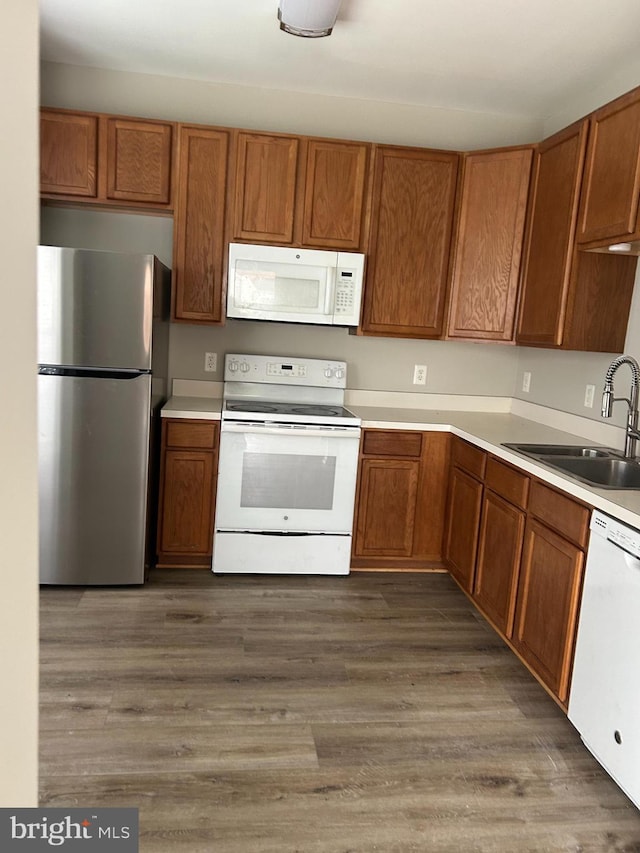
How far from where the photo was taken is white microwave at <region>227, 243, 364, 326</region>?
3.49 m

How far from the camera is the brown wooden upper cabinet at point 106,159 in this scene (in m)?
3.37

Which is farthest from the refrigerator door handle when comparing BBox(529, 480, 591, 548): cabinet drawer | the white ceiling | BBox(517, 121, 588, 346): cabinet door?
BBox(517, 121, 588, 346): cabinet door

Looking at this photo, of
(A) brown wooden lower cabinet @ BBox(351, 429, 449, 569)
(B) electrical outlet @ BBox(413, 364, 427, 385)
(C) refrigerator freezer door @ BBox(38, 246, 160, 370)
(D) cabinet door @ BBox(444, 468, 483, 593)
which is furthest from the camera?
(B) electrical outlet @ BBox(413, 364, 427, 385)

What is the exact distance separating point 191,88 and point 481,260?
1.85 meters

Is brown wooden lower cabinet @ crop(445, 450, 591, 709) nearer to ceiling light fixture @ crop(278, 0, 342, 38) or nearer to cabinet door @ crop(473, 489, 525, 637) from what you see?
cabinet door @ crop(473, 489, 525, 637)

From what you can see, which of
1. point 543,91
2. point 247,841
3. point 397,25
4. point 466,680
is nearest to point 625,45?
point 543,91

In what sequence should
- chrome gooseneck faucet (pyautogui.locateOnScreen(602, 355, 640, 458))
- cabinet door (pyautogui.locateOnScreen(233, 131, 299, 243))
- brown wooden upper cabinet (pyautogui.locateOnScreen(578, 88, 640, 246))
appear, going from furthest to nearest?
cabinet door (pyautogui.locateOnScreen(233, 131, 299, 243))
chrome gooseneck faucet (pyautogui.locateOnScreen(602, 355, 640, 458))
brown wooden upper cabinet (pyautogui.locateOnScreen(578, 88, 640, 246))

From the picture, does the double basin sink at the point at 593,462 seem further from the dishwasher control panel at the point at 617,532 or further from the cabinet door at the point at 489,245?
the cabinet door at the point at 489,245

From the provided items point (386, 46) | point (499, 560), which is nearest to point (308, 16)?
point (386, 46)

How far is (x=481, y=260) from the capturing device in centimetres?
363

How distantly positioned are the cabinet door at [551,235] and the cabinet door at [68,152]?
223cm

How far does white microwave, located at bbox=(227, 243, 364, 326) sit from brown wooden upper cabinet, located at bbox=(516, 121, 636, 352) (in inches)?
37.9

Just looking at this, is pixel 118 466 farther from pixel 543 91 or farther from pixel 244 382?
pixel 543 91

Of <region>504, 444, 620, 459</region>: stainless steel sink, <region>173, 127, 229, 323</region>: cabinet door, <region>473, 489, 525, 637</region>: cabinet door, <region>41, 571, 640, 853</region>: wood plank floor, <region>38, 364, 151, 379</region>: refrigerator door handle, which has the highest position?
<region>173, 127, 229, 323</region>: cabinet door
